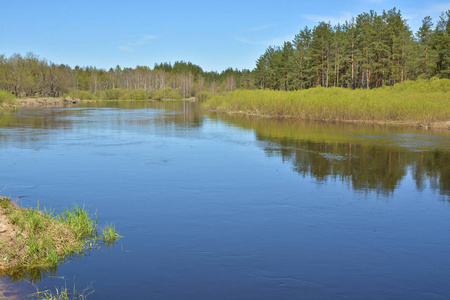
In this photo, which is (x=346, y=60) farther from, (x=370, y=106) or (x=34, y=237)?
(x=34, y=237)

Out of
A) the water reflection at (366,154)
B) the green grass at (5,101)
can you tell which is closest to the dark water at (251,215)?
the water reflection at (366,154)

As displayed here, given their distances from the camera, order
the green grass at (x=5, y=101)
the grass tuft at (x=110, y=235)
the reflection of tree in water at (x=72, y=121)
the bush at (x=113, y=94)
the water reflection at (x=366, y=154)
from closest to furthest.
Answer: the grass tuft at (x=110, y=235) → the water reflection at (x=366, y=154) → the reflection of tree in water at (x=72, y=121) → the green grass at (x=5, y=101) → the bush at (x=113, y=94)

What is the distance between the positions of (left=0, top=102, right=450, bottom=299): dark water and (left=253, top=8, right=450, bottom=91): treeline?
1582 inches

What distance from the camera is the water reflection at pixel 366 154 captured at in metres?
15.5

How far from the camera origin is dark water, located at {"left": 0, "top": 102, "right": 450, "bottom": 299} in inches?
286

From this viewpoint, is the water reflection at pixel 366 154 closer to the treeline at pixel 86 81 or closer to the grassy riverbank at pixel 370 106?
the grassy riverbank at pixel 370 106

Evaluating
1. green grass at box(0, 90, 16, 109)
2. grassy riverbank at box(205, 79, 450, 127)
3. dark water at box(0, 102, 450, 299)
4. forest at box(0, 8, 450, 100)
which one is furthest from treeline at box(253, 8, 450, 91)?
green grass at box(0, 90, 16, 109)

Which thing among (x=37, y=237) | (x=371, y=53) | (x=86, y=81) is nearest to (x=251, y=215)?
(x=37, y=237)

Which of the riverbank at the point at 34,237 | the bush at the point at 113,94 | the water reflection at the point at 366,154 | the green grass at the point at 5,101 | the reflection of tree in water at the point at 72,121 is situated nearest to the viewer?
the riverbank at the point at 34,237

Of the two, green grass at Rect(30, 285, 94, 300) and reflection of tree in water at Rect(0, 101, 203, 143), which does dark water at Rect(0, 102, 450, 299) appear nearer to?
green grass at Rect(30, 285, 94, 300)

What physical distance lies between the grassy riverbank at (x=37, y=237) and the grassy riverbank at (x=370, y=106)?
3086 centimetres

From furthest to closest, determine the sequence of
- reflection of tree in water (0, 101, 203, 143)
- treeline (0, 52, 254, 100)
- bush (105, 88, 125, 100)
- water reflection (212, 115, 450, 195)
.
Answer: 1. bush (105, 88, 125, 100)
2. treeline (0, 52, 254, 100)
3. reflection of tree in water (0, 101, 203, 143)
4. water reflection (212, 115, 450, 195)

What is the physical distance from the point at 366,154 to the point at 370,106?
18.1m

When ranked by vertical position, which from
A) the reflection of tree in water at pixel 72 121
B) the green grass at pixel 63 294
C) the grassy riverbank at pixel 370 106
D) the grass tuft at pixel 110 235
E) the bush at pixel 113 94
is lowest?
the green grass at pixel 63 294
